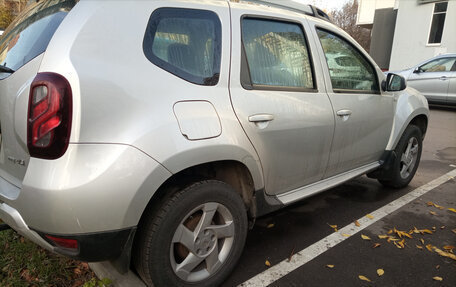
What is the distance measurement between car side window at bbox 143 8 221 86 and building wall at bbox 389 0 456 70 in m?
18.0

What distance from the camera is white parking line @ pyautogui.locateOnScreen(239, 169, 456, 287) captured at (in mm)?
2354

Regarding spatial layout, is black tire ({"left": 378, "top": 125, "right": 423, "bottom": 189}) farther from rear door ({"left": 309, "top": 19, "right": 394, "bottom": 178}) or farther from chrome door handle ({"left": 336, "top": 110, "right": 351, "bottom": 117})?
chrome door handle ({"left": 336, "top": 110, "right": 351, "bottom": 117})

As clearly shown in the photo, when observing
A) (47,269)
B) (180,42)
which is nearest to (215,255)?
(47,269)

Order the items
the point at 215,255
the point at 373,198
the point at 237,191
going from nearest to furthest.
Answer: the point at 215,255 → the point at 237,191 → the point at 373,198

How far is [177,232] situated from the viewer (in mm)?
1870

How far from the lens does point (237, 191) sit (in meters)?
2.31

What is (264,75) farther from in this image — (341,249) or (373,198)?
(373,198)

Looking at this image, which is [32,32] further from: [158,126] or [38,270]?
[38,270]

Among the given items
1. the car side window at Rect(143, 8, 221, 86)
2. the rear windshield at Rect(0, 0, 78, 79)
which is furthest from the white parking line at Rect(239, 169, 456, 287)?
the rear windshield at Rect(0, 0, 78, 79)

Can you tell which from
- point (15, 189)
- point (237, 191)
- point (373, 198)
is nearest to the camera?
point (15, 189)

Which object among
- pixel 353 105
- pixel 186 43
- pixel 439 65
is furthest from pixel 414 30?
pixel 186 43

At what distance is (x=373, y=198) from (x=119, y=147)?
10.4ft

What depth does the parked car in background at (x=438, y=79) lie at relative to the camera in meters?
9.96

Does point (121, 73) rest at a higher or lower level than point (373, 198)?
higher
